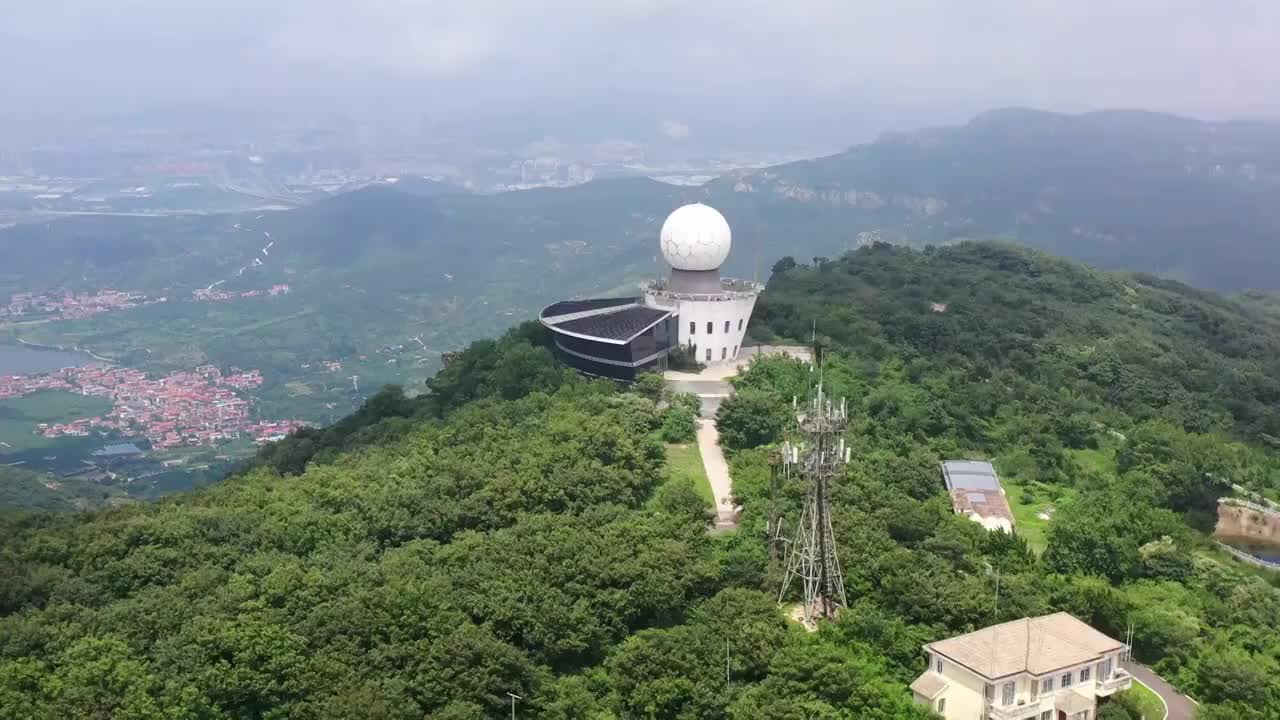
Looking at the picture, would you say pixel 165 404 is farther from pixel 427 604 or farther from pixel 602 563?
pixel 427 604

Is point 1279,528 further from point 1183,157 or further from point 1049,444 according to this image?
point 1183,157

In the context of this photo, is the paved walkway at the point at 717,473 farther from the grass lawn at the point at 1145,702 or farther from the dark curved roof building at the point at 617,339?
the grass lawn at the point at 1145,702

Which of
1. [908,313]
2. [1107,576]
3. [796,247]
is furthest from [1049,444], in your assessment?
[796,247]

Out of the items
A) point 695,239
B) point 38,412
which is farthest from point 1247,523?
point 38,412

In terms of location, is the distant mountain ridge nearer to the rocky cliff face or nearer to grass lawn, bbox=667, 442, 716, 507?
the rocky cliff face

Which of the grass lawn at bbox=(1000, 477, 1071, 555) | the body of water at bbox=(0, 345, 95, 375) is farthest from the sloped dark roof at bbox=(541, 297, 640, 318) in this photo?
the body of water at bbox=(0, 345, 95, 375)

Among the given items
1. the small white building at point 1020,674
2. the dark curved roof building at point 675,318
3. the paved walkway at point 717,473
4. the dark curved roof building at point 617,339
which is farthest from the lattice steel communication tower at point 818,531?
the dark curved roof building at point 675,318
